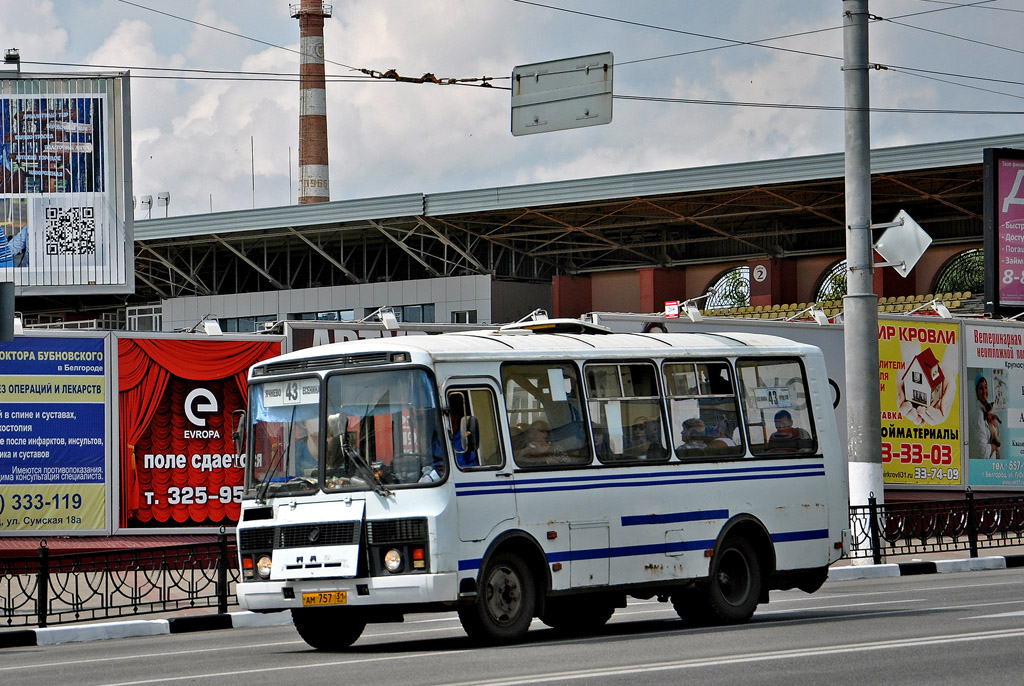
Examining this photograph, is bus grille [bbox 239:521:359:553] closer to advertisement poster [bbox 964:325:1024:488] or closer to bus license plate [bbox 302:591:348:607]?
bus license plate [bbox 302:591:348:607]

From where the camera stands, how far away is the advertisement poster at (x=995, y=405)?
31.8 meters

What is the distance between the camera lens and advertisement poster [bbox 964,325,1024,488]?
3175 centimetres

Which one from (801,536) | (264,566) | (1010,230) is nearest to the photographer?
(264,566)

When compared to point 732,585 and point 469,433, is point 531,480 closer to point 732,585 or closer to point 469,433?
point 469,433

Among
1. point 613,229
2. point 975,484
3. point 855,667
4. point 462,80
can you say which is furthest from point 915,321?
point 613,229

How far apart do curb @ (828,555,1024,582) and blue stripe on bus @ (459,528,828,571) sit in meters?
6.79

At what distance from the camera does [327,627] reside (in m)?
13.9

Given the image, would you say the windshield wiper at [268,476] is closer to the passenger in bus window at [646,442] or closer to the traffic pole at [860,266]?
the passenger in bus window at [646,442]

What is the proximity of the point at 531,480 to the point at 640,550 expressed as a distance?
1.50 metres

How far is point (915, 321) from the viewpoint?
30781 mm

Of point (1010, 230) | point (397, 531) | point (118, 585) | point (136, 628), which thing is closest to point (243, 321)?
point (1010, 230)

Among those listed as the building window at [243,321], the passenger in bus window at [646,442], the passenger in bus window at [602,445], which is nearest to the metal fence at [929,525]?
the passenger in bus window at [646,442]

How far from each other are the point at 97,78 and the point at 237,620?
16.3 meters

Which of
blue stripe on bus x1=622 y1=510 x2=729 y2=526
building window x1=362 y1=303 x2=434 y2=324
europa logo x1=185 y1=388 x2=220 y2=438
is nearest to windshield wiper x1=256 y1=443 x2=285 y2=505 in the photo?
blue stripe on bus x1=622 y1=510 x2=729 y2=526
